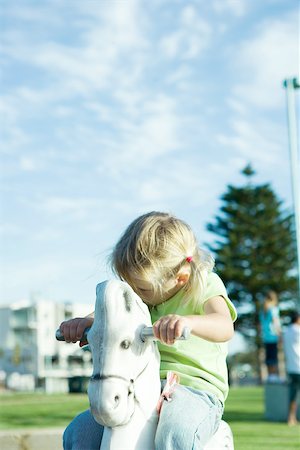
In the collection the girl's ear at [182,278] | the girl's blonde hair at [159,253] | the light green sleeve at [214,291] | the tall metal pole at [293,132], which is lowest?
the light green sleeve at [214,291]

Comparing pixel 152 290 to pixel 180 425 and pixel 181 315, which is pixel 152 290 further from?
pixel 180 425

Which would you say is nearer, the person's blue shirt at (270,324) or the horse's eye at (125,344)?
the horse's eye at (125,344)

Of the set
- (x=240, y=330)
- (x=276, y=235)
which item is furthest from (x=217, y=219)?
(x=240, y=330)

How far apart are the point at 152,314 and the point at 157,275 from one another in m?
0.30

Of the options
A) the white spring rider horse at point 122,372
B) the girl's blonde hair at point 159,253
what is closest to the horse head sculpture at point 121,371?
the white spring rider horse at point 122,372

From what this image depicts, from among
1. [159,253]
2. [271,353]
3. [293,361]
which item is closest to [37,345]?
[271,353]

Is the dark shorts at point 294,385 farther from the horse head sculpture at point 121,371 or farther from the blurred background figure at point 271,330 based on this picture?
the horse head sculpture at point 121,371

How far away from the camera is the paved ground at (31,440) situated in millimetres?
5656

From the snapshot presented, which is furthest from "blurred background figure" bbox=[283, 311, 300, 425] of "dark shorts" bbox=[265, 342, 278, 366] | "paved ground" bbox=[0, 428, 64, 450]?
"paved ground" bbox=[0, 428, 64, 450]

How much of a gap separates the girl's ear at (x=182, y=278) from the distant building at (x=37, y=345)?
8505 centimetres

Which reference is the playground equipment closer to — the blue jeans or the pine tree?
the blue jeans

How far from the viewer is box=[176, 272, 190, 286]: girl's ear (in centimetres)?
261

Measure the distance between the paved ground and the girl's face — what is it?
3.29 m

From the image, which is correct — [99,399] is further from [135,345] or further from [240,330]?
[240,330]
